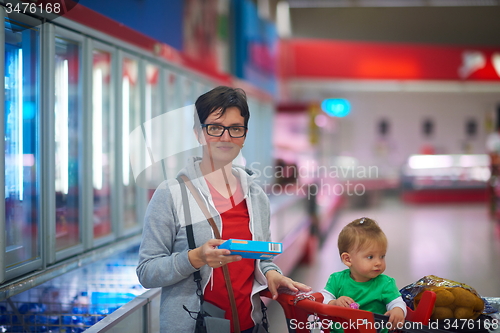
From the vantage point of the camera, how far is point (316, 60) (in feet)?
44.7

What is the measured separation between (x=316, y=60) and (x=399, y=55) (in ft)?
7.98

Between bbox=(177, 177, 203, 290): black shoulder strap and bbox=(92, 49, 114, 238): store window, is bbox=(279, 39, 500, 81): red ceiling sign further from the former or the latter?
bbox=(177, 177, 203, 290): black shoulder strap

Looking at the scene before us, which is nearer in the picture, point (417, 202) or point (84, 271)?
point (84, 271)

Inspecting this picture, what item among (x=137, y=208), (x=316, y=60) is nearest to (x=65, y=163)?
(x=137, y=208)

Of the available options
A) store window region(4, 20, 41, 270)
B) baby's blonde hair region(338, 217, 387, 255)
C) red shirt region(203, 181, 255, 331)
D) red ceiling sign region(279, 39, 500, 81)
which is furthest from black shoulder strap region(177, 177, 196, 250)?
red ceiling sign region(279, 39, 500, 81)

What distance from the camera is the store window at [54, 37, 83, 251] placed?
3240mm

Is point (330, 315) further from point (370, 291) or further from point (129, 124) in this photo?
point (129, 124)

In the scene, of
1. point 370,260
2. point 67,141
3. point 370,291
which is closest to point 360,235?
point 370,260

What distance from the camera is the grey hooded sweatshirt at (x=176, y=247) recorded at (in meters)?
1.55

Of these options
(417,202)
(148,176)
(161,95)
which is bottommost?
(417,202)

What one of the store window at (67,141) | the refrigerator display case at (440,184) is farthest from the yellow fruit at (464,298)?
the refrigerator display case at (440,184)

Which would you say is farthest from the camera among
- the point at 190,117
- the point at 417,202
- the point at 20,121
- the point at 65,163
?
the point at 417,202

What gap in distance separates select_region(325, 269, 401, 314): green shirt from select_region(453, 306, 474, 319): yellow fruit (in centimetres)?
25

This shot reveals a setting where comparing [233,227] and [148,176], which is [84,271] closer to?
[148,176]
